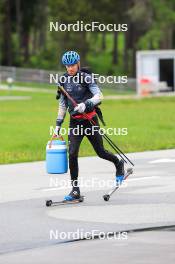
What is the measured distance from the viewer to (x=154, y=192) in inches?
554

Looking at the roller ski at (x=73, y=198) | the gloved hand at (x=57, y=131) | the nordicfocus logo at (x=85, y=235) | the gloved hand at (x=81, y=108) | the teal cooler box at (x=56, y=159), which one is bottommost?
the nordicfocus logo at (x=85, y=235)

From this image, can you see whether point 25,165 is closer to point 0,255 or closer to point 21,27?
point 0,255

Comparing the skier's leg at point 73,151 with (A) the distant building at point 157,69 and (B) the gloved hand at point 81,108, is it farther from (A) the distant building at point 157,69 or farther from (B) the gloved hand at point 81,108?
(A) the distant building at point 157,69

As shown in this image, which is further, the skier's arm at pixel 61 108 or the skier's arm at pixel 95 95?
the skier's arm at pixel 61 108

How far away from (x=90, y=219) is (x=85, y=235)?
1268mm

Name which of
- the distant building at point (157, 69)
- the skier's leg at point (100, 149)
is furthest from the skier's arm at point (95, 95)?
the distant building at point (157, 69)

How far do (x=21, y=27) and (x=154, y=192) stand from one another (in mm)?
77988

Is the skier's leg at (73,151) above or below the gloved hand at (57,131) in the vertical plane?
below

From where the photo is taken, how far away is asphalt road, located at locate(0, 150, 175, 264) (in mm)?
9125

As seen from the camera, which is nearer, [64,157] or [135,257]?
[135,257]

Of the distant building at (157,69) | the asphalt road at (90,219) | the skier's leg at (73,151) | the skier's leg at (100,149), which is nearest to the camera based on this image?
the asphalt road at (90,219)

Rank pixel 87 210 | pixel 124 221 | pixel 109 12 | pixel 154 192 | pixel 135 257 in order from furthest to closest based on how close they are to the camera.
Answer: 1. pixel 109 12
2. pixel 154 192
3. pixel 87 210
4. pixel 124 221
5. pixel 135 257

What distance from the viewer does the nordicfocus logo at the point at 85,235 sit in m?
10.1

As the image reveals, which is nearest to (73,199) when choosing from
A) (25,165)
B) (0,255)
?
(0,255)
